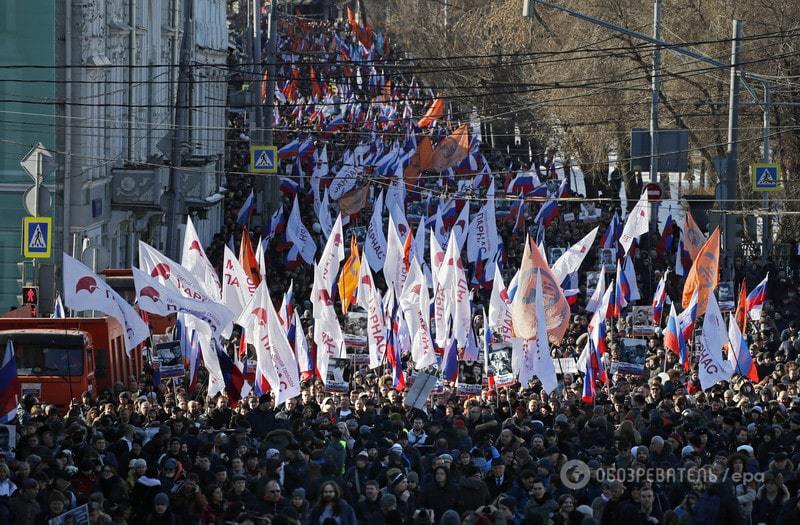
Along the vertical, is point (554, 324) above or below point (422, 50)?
below

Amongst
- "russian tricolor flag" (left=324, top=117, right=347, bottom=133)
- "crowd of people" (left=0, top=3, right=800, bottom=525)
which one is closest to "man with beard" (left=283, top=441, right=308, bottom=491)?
"crowd of people" (left=0, top=3, right=800, bottom=525)

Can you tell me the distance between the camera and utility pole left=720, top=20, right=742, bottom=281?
34156mm

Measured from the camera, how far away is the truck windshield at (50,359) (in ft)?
80.7

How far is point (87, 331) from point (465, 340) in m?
5.22

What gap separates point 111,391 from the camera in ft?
78.5

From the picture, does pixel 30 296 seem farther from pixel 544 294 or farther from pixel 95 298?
pixel 544 294

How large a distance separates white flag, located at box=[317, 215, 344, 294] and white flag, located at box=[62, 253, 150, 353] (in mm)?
4619

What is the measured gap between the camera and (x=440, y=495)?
15.1 meters

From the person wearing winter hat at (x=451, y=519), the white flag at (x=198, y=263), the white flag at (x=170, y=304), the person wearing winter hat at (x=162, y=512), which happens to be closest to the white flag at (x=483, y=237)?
the white flag at (x=198, y=263)

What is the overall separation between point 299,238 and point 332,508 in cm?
2461

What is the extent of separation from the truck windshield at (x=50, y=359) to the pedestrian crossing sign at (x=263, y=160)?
1660 centimetres

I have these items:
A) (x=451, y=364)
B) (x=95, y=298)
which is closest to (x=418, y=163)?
(x=451, y=364)

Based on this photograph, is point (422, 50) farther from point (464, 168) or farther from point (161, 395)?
point (161, 395)

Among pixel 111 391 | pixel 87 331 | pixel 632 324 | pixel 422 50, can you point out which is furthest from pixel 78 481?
pixel 422 50
